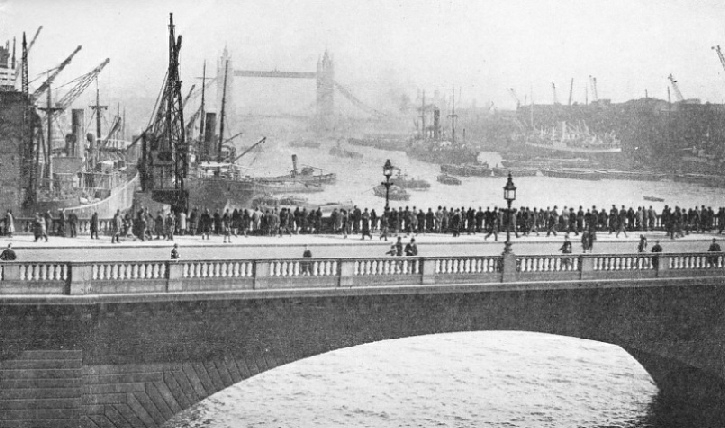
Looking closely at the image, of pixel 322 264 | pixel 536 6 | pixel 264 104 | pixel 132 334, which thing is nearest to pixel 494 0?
pixel 536 6

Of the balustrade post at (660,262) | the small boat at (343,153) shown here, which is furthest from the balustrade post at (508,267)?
the small boat at (343,153)

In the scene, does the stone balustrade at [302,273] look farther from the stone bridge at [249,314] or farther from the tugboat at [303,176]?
the tugboat at [303,176]

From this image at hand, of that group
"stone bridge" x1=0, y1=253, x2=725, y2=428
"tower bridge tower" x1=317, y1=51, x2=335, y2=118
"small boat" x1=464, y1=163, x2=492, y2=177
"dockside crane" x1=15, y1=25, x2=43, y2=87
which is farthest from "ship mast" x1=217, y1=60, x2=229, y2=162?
"stone bridge" x1=0, y1=253, x2=725, y2=428

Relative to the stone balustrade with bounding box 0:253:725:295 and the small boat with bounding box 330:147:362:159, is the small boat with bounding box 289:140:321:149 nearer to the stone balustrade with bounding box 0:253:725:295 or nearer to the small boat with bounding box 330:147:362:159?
the small boat with bounding box 330:147:362:159

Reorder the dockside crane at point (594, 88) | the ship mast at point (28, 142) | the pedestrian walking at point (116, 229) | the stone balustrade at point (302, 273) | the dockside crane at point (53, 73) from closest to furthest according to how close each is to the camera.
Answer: the stone balustrade at point (302, 273) → the pedestrian walking at point (116, 229) → the dockside crane at point (53, 73) → the ship mast at point (28, 142) → the dockside crane at point (594, 88)

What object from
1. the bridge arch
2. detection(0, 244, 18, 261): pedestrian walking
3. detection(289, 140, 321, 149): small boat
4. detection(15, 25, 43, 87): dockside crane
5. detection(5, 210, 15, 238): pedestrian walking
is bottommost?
the bridge arch

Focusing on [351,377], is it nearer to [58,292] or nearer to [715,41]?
[58,292]
